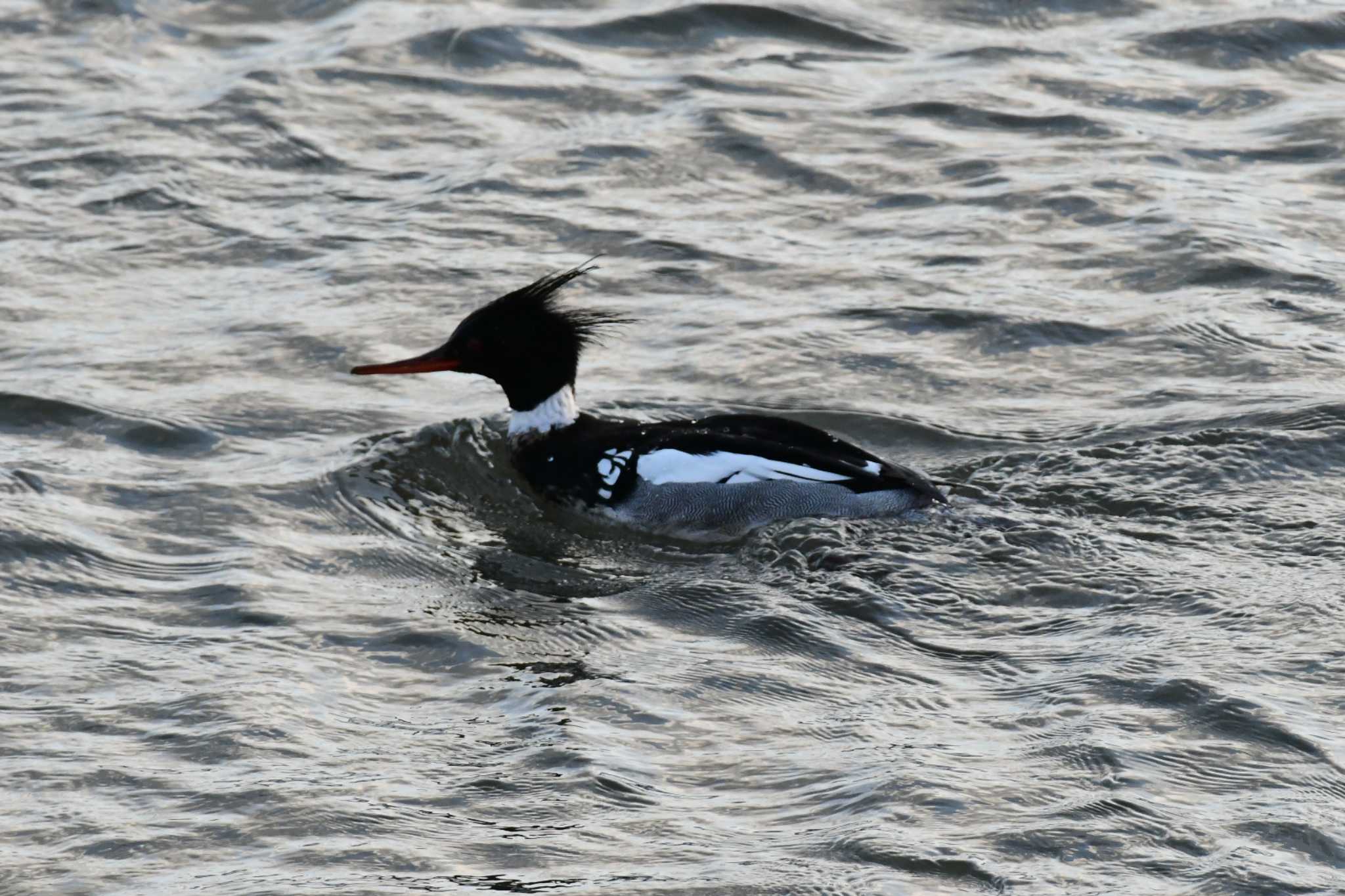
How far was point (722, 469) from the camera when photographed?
780 cm

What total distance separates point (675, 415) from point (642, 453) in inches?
30.5

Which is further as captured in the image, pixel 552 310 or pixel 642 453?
pixel 552 310

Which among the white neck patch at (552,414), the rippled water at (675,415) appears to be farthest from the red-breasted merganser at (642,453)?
the rippled water at (675,415)

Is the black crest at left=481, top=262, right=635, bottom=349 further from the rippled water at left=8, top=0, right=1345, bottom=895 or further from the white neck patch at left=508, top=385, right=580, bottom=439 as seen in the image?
the rippled water at left=8, top=0, right=1345, bottom=895

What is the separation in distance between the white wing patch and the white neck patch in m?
0.63

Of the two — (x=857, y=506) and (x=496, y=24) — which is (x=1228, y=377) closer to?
(x=857, y=506)

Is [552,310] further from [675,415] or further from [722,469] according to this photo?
[722,469]

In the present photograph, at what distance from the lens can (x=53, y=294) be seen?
381 inches

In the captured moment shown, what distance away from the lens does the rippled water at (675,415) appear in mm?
5320

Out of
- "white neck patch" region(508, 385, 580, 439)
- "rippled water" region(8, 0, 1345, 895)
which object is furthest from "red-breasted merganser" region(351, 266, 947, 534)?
"rippled water" region(8, 0, 1345, 895)

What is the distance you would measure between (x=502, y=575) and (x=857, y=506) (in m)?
1.42

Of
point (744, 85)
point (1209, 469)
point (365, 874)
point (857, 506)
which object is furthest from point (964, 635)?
point (744, 85)

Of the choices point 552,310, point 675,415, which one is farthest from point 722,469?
point 552,310

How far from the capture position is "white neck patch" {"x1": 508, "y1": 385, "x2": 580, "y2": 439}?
27.8ft
